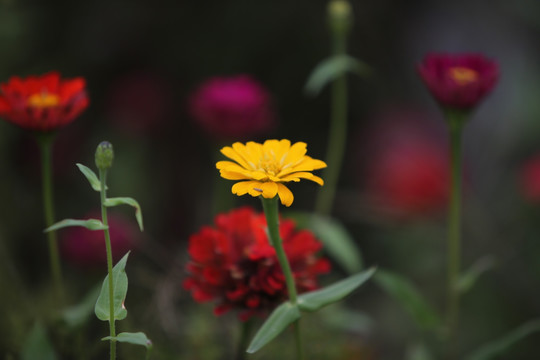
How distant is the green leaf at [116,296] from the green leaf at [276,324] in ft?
0.36

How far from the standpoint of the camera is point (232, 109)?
3.01 ft

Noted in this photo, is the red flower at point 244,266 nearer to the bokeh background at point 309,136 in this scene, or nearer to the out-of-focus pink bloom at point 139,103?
the bokeh background at point 309,136

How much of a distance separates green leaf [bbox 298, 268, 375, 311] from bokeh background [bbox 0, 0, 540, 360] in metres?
0.33

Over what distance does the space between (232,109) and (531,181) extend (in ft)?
2.08

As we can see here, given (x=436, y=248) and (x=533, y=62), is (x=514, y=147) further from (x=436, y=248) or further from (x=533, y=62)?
(x=436, y=248)

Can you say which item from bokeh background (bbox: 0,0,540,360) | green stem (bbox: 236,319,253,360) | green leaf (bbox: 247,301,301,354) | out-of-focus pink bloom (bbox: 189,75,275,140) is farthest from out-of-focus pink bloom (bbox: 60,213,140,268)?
green leaf (bbox: 247,301,301,354)

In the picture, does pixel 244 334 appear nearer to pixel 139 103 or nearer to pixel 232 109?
pixel 232 109

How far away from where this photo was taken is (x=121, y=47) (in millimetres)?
1681

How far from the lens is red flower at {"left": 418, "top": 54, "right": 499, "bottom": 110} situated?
71 centimetres

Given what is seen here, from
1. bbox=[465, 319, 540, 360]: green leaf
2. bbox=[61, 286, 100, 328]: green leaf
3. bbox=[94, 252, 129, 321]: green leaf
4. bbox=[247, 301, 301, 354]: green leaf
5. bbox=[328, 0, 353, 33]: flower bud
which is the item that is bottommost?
bbox=[465, 319, 540, 360]: green leaf

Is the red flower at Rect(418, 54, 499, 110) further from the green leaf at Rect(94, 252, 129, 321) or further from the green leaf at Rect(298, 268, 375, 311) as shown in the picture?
the green leaf at Rect(94, 252, 129, 321)

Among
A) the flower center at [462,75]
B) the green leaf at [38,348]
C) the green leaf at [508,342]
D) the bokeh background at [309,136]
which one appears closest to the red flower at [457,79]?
the flower center at [462,75]

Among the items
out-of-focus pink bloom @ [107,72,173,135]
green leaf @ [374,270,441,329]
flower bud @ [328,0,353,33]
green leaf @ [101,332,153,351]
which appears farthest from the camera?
out-of-focus pink bloom @ [107,72,173,135]

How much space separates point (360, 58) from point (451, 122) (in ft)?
3.32
